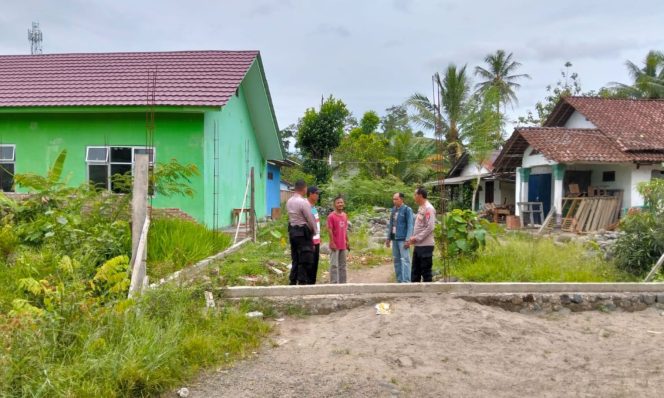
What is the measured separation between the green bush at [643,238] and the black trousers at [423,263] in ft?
10.5

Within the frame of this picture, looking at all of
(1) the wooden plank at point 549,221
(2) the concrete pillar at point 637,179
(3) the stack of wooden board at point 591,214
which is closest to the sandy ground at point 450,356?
(3) the stack of wooden board at point 591,214

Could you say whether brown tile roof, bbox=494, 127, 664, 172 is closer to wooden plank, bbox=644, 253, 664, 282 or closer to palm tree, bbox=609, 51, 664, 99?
wooden plank, bbox=644, 253, 664, 282

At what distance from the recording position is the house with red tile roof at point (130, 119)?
39.1 ft

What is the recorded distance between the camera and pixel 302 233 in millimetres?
6879

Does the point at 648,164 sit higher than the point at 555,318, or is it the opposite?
the point at 648,164

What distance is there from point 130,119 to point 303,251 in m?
7.32

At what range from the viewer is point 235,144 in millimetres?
14391

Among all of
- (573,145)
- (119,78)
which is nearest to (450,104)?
(573,145)

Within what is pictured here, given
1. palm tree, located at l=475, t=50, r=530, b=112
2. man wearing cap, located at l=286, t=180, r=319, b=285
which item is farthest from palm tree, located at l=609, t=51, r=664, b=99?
man wearing cap, located at l=286, t=180, r=319, b=285

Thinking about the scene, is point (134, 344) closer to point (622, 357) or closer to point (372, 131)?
point (622, 357)

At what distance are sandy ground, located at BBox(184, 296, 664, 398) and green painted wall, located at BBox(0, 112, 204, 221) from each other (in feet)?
22.8

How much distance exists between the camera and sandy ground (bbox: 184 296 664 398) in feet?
13.8

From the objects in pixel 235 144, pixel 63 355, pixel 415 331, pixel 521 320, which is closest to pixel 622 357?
pixel 521 320

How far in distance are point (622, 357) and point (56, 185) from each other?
8599 millimetres
